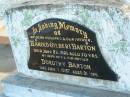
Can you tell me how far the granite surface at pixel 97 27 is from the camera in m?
2.68

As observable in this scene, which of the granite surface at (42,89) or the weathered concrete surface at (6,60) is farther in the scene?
the weathered concrete surface at (6,60)

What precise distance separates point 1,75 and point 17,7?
1.20m

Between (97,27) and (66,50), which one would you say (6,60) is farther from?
(97,27)

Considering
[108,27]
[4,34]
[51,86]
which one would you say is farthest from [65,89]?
[4,34]

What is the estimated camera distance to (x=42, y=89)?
3172mm

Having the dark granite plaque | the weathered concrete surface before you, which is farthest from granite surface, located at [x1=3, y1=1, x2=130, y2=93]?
the weathered concrete surface

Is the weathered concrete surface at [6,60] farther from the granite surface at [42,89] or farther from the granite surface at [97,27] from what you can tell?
the granite surface at [97,27]

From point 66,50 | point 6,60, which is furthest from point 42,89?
point 6,60

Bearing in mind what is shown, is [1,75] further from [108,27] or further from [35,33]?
[108,27]

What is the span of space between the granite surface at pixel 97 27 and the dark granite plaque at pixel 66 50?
5cm

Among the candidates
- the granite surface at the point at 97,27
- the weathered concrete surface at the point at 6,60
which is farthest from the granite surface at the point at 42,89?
the weathered concrete surface at the point at 6,60

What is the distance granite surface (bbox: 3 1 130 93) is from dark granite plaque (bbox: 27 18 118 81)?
0.16 ft

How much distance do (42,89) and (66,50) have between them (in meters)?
0.46

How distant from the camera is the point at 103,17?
271 cm
